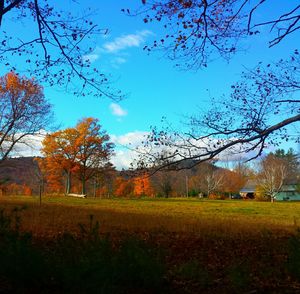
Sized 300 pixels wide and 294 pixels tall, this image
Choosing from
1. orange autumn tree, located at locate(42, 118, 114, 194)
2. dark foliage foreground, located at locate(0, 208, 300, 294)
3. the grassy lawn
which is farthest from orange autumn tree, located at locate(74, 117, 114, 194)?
dark foliage foreground, located at locate(0, 208, 300, 294)

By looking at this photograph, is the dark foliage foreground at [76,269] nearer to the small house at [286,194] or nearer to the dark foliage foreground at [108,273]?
the dark foliage foreground at [108,273]

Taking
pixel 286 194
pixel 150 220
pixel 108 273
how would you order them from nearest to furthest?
pixel 108 273, pixel 150 220, pixel 286 194

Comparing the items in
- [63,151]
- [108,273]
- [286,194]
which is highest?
[63,151]

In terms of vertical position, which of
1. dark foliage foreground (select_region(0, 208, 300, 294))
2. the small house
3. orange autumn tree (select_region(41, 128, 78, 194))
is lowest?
dark foliage foreground (select_region(0, 208, 300, 294))

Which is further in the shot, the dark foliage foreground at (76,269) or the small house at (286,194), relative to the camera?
the small house at (286,194)

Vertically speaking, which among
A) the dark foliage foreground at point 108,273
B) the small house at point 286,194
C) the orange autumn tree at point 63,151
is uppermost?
Result: the orange autumn tree at point 63,151

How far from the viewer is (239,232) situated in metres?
12.8

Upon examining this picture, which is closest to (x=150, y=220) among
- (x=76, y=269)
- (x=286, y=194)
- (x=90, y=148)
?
(x=76, y=269)

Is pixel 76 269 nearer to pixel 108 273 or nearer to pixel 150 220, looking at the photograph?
pixel 108 273

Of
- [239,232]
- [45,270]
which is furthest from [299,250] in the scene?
[239,232]

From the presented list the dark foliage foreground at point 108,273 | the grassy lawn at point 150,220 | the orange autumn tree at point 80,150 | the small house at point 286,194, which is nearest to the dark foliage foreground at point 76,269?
the dark foliage foreground at point 108,273

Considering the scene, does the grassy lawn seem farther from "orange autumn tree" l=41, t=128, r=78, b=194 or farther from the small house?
the small house

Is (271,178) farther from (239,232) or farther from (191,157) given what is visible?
(191,157)

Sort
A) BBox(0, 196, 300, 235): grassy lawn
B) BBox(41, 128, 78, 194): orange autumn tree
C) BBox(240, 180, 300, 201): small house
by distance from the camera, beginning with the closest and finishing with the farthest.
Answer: BBox(0, 196, 300, 235): grassy lawn, BBox(41, 128, 78, 194): orange autumn tree, BBox(240, 180, 300, 201): small house
